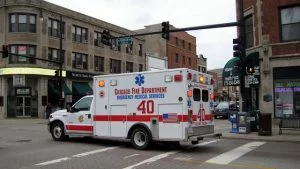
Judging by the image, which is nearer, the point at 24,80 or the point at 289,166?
the point at 289,166

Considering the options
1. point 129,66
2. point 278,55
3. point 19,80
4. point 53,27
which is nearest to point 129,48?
point 129,66

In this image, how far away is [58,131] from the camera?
55.4 ft

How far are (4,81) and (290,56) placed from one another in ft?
92.4

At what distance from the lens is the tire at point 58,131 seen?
16.8 meters

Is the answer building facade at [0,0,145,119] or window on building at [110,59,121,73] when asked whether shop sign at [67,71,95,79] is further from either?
window on building at [110,59,121,73]

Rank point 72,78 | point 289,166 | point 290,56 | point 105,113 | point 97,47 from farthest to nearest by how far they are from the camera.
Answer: point 97,47
point 72,78
point 290,56
point 105,113
point 289,166

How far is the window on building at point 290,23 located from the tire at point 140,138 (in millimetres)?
11427

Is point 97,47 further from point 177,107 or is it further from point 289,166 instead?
point 289,166

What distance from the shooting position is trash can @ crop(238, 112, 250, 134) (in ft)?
63.3

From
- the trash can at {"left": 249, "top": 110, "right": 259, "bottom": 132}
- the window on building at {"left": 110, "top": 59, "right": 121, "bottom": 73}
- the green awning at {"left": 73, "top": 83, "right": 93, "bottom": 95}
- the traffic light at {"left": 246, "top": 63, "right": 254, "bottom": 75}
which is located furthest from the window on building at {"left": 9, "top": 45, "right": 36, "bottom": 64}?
the traffic light at {"left": 246, "top": 63, "right": 254, "bottom": 75}

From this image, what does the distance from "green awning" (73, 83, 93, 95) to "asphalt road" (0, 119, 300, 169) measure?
27228 mm

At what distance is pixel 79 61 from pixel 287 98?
93.2ft

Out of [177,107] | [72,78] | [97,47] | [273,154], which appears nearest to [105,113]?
[177,107]

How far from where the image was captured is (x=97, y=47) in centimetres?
4809
